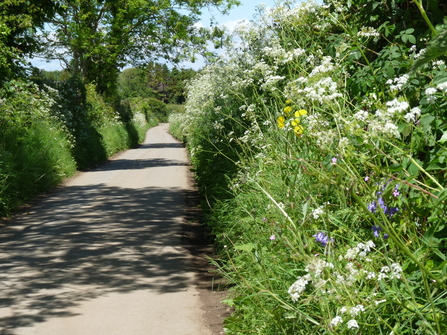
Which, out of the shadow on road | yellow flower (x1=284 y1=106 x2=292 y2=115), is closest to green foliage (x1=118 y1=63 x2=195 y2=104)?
the shadow on road

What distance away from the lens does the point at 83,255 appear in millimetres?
7547

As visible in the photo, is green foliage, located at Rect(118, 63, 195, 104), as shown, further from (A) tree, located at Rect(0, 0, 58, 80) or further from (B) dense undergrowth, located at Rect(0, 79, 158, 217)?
(A) tree, located at Rect(0, 0, 58, 80)

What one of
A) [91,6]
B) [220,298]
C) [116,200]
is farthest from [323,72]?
[91,6]

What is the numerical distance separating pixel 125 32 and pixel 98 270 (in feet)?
75.1

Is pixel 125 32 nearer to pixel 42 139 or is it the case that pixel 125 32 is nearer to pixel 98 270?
pixel 42 139

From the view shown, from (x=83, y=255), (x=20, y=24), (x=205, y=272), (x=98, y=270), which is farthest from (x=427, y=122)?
(x=20, y=24)

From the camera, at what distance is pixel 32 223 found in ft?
32.0

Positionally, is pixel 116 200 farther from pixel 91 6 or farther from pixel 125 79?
pixel 125 79

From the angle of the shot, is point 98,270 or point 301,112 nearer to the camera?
point 301,112

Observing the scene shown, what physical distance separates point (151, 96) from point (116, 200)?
89204mm

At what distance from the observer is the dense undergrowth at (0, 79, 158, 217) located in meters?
12.0

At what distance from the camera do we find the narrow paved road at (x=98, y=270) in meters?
5.24

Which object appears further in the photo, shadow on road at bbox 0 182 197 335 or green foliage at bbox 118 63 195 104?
green foliage at bbox 118 63 195 104

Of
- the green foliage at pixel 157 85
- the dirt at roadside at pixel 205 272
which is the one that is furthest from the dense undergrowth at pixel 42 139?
the green foliage at pixel 157 85
